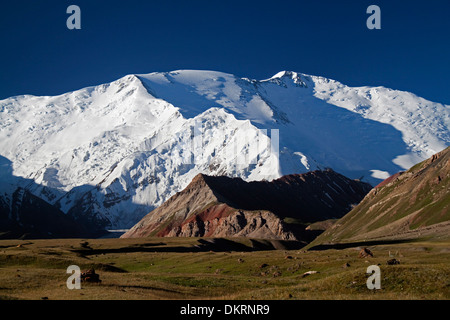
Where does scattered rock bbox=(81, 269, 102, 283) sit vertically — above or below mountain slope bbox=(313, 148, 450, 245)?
below

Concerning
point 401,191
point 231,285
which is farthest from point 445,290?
point 401,191

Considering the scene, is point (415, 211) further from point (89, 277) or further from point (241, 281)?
point (89, 277)

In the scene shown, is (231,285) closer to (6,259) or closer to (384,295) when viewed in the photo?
(384,295)

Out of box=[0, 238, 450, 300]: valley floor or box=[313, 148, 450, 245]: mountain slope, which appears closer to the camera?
box=[0, 238, 450, 300]: valley floor

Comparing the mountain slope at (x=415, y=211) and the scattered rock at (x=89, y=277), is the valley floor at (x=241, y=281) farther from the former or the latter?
the mountain slope at (x=415, y=211)

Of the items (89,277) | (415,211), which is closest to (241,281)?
(89,277)

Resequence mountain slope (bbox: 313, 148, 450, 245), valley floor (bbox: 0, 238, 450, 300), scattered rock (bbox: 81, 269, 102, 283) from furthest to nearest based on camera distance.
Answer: mountain slope (bbox: 313, 148, 450, 245)
scattered rock (bbox: 81, 269, 102, 283)
valley floor (bbox: 0, 238, 450, 300)

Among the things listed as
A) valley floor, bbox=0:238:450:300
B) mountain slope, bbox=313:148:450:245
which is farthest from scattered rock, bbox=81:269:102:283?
mountain slope, bbox=313:148:450:245

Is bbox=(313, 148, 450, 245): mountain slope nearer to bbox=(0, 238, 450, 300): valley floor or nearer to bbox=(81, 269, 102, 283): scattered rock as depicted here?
bbox=(0, 238, 450, 300): valley floor

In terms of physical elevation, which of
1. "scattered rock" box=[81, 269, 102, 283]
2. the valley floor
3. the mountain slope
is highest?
the mountain slope

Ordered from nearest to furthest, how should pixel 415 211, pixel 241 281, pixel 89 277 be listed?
1. pixel 89 277
2. pixel 241 281
3. pixel 415 211

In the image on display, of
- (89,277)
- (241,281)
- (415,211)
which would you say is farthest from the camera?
(415,211)

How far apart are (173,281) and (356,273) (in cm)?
2349

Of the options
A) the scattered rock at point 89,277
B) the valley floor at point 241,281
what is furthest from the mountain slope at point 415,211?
the scattered rock at point 89,277
